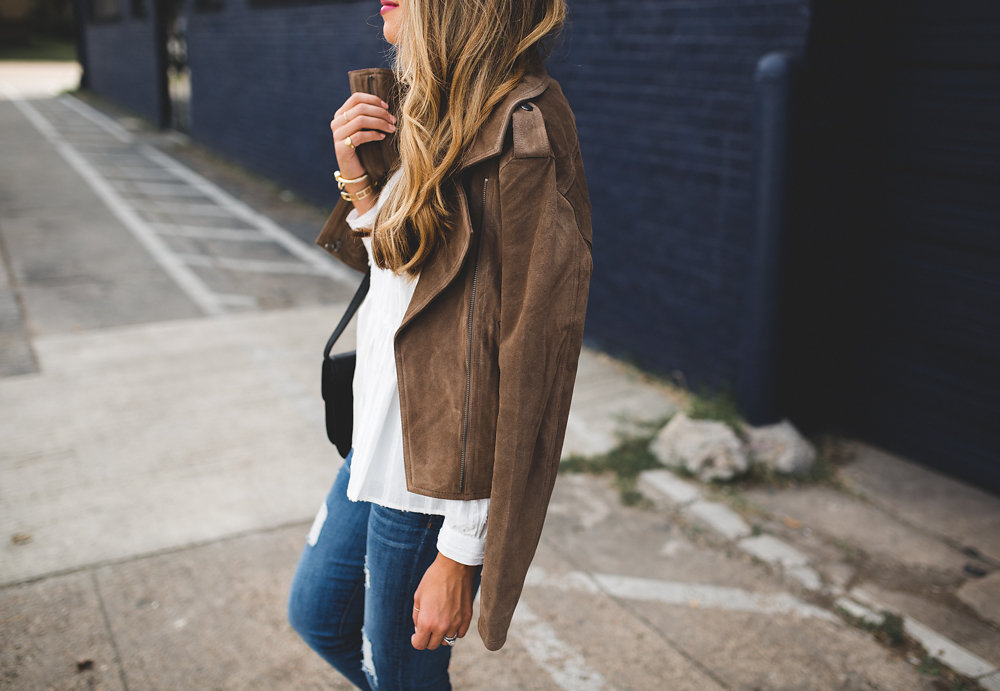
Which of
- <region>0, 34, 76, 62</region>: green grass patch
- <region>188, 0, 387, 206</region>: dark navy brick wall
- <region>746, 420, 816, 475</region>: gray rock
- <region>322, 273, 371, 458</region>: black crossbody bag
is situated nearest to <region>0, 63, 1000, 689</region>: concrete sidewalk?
<region>746, 420, 816, 475</region>: gray rock

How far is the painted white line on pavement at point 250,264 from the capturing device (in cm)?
734

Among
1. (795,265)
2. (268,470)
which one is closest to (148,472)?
(268,470)

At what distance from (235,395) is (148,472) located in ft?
2.98

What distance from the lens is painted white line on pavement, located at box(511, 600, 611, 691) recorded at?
2652 millimetres

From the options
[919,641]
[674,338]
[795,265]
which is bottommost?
[919,641]

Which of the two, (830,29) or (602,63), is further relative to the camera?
(602,63)

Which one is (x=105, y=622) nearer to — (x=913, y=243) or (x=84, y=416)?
(x=84, y=416)

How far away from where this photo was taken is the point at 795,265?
4.07 m

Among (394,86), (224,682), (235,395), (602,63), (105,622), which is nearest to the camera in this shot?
(394,86)

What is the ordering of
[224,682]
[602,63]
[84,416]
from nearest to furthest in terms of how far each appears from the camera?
1. [224,682]
2. [84,416]
3. [602,63]

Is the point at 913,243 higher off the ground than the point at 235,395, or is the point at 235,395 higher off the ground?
the point at 913,243

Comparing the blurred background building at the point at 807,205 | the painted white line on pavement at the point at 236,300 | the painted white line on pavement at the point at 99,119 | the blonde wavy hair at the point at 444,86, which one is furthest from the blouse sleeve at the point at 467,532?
the painted white line on pavement at the point at 99,119

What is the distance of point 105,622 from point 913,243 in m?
3.80

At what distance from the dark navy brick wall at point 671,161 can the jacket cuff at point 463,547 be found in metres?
3.06
